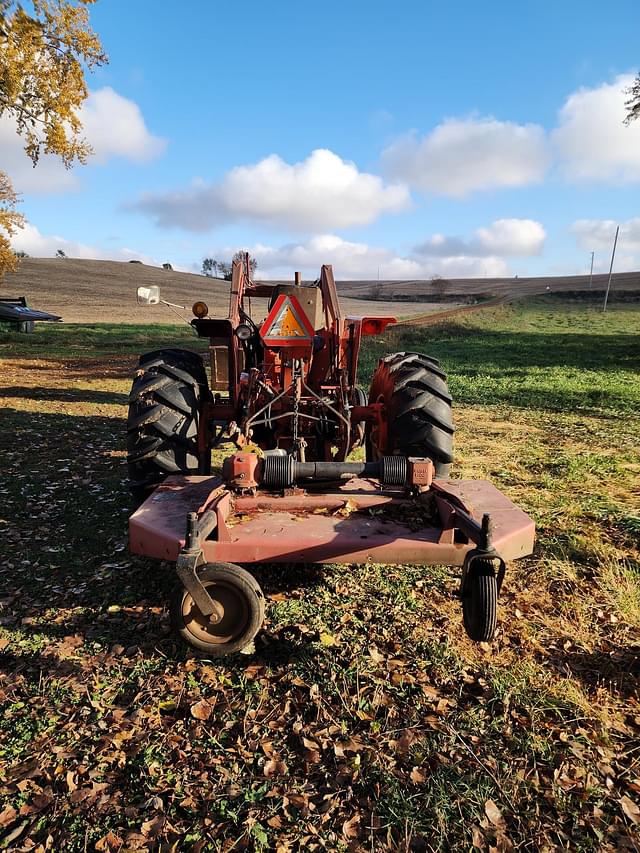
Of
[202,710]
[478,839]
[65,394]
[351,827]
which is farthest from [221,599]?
[65,394]

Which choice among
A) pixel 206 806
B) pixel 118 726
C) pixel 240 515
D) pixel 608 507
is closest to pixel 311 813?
pixel 206 806

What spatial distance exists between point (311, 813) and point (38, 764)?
3.50ft

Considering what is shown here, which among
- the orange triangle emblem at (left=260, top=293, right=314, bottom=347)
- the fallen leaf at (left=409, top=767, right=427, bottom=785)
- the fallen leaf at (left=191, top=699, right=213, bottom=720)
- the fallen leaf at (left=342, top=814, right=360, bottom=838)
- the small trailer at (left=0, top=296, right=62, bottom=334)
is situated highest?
the orange triangle emblem at (left=260, top=293, right=314, bottom=347)

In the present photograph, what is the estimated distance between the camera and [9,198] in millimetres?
19422

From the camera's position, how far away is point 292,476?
10.8 ft

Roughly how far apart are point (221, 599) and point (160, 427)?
66.7 inches

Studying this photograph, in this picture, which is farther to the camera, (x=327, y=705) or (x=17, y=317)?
(x=17, y=317)

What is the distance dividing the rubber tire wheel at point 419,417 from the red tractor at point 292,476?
1 centimetres

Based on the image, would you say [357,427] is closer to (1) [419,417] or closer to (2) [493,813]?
(1) [419,417]

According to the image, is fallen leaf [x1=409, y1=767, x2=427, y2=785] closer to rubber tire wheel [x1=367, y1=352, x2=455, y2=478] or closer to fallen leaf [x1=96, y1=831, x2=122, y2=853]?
fallen leaf [x1=96, y1=831, x2=122, y2=853]

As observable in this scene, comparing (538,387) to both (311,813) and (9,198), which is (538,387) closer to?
(311,813)

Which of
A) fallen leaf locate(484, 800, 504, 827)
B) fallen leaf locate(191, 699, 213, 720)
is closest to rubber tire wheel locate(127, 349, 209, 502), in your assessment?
fallen leaf locate(191, 699, 213, 720)

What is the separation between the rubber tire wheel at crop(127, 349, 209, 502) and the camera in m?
3.94

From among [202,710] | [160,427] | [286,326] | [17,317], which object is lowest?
[202,710]
